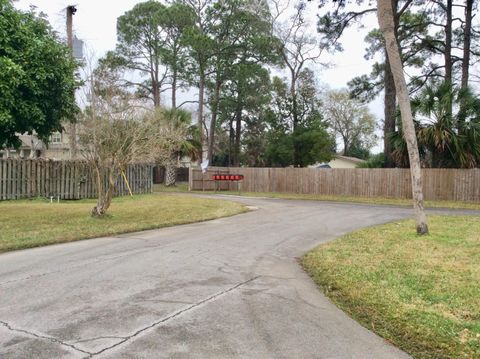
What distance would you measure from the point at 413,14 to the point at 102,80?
1910 cm

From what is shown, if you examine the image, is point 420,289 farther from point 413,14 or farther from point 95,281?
point 413,14

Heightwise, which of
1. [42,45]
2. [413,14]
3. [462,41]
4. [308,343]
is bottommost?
[308,343]

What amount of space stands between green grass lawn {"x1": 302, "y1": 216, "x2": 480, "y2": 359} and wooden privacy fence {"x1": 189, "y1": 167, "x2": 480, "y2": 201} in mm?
12790

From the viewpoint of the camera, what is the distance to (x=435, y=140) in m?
20.5

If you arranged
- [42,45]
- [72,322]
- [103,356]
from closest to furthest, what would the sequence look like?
[103,356]
[72,322]
[42,45]

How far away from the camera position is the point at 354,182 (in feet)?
83.2

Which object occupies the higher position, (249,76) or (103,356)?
(249,76)

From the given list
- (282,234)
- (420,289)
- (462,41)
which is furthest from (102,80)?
(462,41)

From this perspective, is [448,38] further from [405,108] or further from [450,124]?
[405,108]

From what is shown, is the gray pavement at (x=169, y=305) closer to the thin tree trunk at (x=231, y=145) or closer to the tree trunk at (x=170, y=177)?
the tree trunk at (x=170, y=177)

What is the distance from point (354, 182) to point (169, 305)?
21938mm

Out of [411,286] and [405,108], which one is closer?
[411,286]

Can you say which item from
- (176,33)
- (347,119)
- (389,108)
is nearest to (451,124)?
(389,108)

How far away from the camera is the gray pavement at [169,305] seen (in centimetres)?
371
